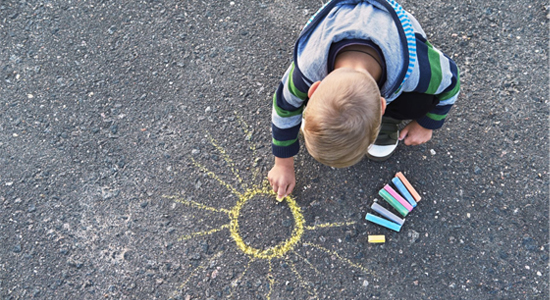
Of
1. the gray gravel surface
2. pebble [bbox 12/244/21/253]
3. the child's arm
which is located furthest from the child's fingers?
pebble [bbox 12/244/21/253]

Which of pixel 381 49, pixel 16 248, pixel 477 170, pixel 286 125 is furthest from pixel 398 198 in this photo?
pixel 16 248

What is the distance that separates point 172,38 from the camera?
2600mm

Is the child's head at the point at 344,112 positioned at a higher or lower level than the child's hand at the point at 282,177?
higher

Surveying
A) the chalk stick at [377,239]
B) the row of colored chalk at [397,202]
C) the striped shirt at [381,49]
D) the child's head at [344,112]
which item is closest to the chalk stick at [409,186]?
the row of colored chalk at [397,202]

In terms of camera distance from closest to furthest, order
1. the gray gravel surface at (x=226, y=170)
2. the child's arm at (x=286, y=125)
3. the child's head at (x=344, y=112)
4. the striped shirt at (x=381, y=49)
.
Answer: the child's head at (x=344, y=112)
the striped shirt at (x=381, y=49)
the child's arm at (x=286, y=125)
the gray gravel surface at (x=226, y=170)

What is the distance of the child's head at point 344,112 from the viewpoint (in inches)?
50.6

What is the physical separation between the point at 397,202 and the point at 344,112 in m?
0.99

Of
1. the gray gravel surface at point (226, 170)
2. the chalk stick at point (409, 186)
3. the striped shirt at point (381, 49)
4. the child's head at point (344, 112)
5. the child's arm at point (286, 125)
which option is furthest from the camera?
the chalk stick at point (409, 186)

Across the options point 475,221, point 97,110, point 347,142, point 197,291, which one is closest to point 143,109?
point 97,110

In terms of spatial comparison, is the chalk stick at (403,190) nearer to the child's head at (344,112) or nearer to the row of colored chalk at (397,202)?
the row of colored chalk at (397,202)

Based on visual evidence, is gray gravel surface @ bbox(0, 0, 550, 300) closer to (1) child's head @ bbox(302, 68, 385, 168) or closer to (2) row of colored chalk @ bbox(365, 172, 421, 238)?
(2) row of colored chalk @ bbox(365, 172, 421, 238)

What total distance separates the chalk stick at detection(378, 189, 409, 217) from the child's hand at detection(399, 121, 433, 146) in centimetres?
30

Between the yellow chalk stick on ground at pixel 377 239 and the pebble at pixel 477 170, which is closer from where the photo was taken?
the yellow chalk stick on ground at pixel 377 239

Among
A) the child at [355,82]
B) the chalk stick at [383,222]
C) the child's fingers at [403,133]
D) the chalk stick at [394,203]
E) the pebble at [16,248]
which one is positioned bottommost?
the pebble at [16,248]
